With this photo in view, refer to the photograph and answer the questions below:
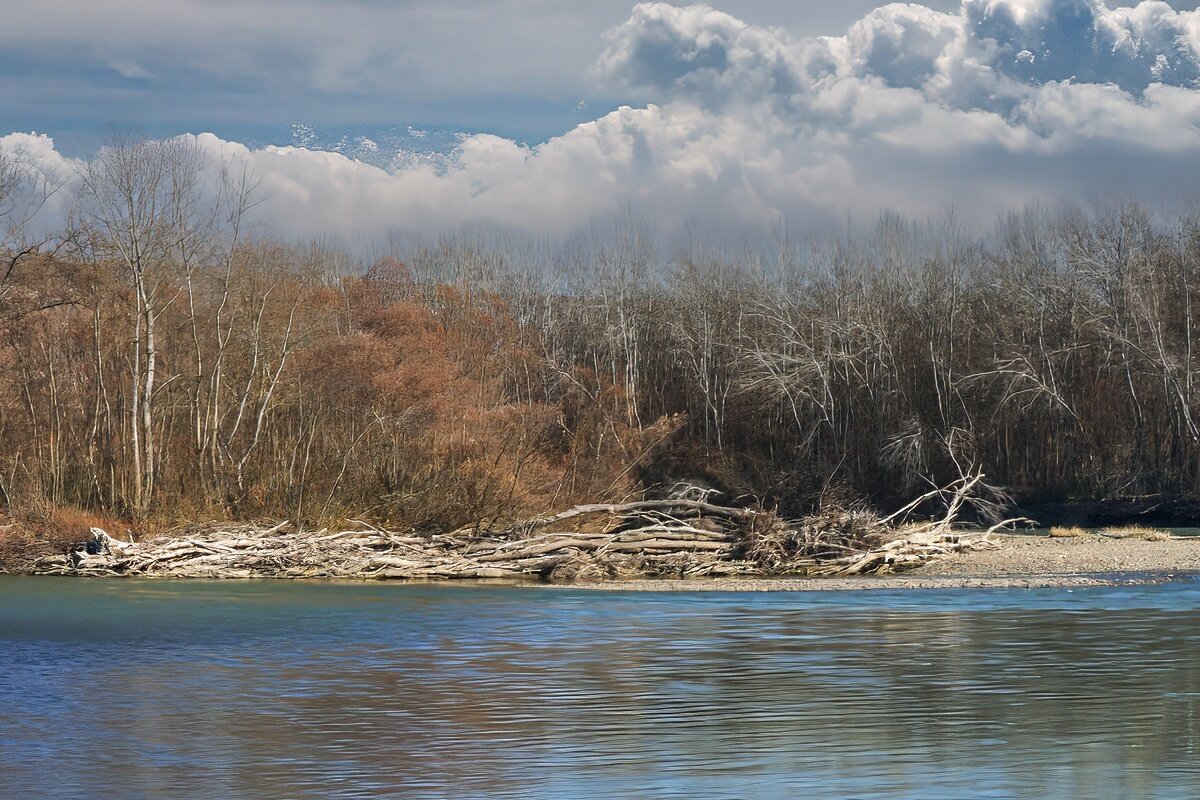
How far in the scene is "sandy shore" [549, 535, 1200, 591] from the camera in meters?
26.7

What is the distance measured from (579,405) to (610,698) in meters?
50.6

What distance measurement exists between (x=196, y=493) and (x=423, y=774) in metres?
25.6

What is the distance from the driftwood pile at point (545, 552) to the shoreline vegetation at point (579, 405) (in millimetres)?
86

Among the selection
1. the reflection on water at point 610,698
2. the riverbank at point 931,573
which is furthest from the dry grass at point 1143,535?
the reflection on water at point 610,698

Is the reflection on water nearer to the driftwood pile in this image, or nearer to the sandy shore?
the sandy shore

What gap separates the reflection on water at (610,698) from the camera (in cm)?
1034

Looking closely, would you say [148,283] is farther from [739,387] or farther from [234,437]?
[739,387]

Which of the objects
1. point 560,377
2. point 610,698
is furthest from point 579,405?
point 610,698

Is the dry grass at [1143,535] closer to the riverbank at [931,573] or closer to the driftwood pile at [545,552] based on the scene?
the riverbank at [931,573]

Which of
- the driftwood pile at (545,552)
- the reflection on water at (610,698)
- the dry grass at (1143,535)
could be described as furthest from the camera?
the dry grass at (1143,535)

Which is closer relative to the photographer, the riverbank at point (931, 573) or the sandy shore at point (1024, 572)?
the sandy shore at point (1024, 572)

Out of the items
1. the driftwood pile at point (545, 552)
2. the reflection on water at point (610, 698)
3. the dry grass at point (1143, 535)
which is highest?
the driftwood pile at point (545, 552)

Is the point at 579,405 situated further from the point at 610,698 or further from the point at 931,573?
the point at 610,698

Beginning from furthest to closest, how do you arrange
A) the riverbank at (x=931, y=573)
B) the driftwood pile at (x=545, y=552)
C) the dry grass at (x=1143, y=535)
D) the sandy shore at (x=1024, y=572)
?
the dry grass at (x=1143, y=535)
the driftwood pile at (x=545, y=552)
the riverbank at (x=931, y=573)
the sandy shore at (x=1024, y=572)
